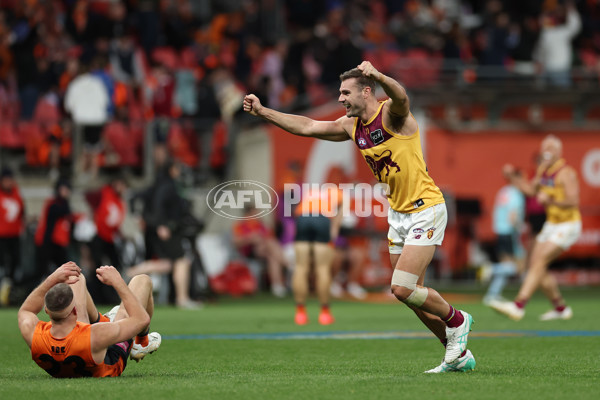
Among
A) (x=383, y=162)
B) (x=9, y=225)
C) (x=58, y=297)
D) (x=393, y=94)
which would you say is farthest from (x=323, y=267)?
(x=58, y=297)

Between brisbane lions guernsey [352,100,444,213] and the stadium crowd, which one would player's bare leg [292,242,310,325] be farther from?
brisbane lions guernsey [352,100,444,213]

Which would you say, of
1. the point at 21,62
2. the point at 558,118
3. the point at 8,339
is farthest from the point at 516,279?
the point at 8,339

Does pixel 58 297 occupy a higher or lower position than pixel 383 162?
lower

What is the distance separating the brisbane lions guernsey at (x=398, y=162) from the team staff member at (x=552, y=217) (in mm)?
6396

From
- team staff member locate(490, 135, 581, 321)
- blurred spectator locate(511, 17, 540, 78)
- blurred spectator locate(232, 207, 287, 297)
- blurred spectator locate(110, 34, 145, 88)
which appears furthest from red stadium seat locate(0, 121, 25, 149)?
blurred spectator locate(511, 17, 540, 78)

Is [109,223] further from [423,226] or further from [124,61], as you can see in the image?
[423,226]

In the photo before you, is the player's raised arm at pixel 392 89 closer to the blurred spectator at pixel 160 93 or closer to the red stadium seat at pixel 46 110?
the red stadium seat at pixel 46 110

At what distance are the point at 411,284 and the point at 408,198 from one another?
719mm

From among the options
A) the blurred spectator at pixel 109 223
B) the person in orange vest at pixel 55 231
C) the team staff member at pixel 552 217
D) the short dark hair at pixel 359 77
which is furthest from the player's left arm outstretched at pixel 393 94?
the blurred spectator at pixel 109 223

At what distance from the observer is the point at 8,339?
1260cm

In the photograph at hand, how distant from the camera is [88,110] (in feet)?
71.9

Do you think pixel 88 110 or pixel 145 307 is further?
pixel 88 110

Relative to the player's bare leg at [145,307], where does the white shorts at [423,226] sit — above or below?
above

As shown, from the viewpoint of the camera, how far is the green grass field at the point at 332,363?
7648 mm
